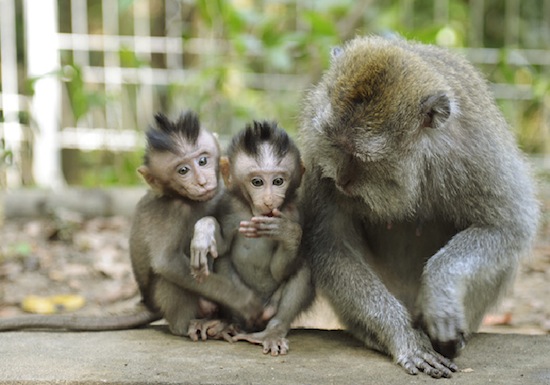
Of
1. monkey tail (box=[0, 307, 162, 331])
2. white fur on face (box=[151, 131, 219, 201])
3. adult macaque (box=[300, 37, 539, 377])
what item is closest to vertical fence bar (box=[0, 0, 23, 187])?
monkey tail (box=[0, 307, 162, 331])

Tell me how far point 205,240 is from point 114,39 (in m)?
8.51

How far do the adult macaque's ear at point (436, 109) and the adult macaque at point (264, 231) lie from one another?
30.4 inches

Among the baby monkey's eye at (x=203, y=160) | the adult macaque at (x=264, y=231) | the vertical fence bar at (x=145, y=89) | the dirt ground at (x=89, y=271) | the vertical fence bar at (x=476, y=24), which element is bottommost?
the dirt ground at (x=89, y=271)

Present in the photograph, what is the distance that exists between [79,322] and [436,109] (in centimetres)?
246

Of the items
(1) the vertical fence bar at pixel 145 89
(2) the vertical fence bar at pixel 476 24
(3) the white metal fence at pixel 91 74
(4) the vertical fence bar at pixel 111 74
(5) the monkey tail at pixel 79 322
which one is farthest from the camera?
(2) the vertical fence bar at pixel 476 24

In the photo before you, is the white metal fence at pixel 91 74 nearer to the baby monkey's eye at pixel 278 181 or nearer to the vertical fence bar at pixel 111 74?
the vertical fence bar at pixel 111 74

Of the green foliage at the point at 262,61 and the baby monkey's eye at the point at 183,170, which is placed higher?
the green foliage at the point at 262,61

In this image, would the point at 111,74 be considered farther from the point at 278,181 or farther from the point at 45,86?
the point at 278,181

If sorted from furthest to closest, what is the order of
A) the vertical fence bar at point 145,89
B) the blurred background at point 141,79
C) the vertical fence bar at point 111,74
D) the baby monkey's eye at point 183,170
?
the vertical fence bar at point 145,89 < the vertical fence bar at point 111,74 < the blurred background at point 141,79 < the baby monkey's eye at point 183,170

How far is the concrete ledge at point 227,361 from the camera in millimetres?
4129

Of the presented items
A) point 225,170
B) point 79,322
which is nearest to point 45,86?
point 79,322

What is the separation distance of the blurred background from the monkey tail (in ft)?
10.5

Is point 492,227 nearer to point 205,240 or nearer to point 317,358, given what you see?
point 317,358

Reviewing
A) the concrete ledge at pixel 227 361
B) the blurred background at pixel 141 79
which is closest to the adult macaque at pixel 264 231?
the concrete ledge at pixel 227 361
